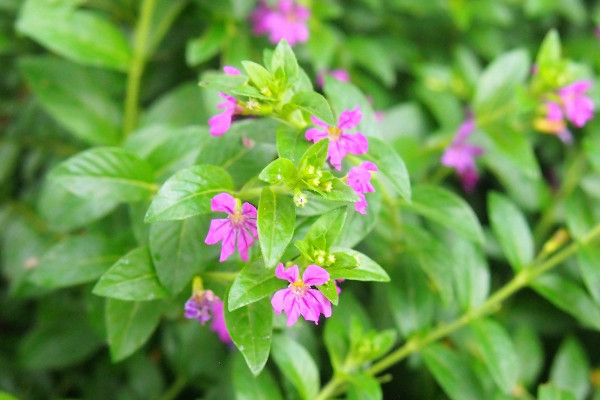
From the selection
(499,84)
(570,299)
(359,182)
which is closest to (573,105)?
(499,84)

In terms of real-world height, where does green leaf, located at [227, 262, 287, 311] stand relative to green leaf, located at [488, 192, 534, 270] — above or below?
above

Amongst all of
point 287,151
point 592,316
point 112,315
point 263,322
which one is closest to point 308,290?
point 263,322

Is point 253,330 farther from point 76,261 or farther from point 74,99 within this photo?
point 74,99

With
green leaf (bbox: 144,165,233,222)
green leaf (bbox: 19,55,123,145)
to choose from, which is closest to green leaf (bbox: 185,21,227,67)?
green leaf (bbox: 19,55,123,145)

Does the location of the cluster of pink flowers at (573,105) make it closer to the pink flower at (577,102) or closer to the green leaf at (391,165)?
the pink flower at (577,102)

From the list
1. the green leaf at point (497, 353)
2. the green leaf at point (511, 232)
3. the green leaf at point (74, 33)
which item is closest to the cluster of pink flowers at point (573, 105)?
the green leaf at point (511, 232)

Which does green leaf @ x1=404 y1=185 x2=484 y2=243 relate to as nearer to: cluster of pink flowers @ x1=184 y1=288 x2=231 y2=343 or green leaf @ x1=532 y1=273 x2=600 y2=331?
green leaf @ x1=532 y1=273 x2=600 y2=331

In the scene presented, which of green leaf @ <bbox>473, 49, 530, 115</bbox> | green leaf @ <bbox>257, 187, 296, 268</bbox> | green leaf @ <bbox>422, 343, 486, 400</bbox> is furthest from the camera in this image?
green leaf @ <bbox>473, 49, 530, 115</bbox>
